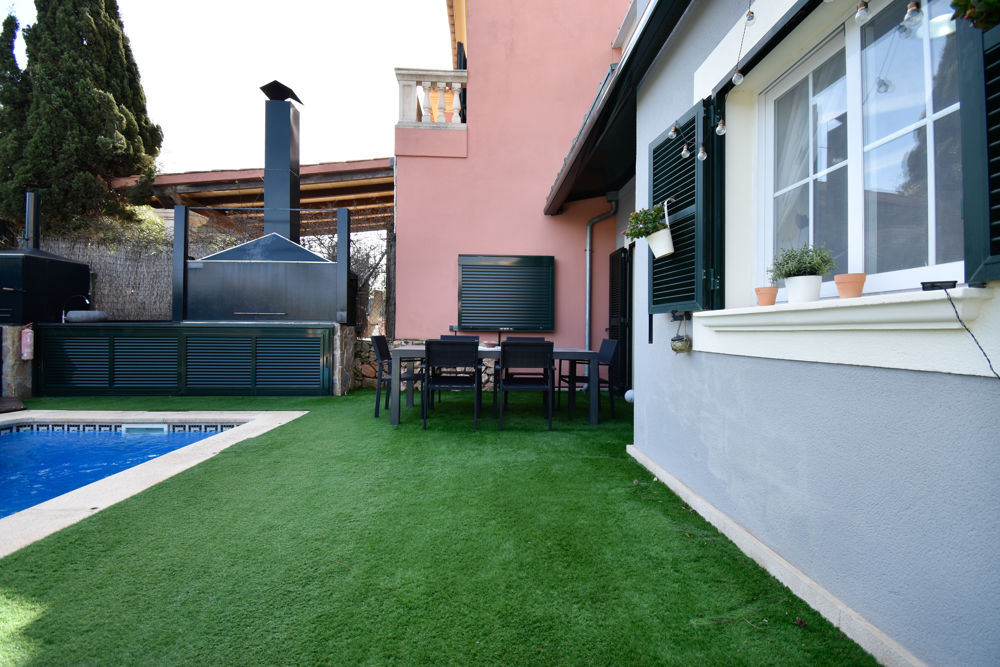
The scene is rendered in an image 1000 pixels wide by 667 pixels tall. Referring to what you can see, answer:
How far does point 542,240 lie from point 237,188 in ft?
18.6

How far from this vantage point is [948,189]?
1.31m

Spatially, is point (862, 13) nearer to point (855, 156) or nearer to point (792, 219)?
point (855, 156)

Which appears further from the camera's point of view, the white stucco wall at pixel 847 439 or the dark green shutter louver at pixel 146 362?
the dark green shutter louver at pixel 146 362

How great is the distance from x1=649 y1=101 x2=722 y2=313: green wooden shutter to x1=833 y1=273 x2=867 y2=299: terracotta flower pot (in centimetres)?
78

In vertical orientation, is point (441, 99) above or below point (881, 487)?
above

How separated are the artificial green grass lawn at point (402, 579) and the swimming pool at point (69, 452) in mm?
1352

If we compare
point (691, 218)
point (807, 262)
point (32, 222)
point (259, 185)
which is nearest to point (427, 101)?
point (259, 185)

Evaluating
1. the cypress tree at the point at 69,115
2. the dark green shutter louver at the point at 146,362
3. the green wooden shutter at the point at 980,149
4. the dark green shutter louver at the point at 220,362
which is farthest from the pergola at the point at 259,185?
the green wooden shutter at the point at 980,149

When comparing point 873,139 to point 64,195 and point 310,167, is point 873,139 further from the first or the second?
point 64,195

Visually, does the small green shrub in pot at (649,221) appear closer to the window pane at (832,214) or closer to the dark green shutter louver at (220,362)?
the window pane at (832,214)

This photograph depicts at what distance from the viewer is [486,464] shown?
3.32m

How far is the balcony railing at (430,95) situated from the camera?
7102 millimetres

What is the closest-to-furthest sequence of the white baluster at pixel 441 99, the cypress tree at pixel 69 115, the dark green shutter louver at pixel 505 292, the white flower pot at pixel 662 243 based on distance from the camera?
the white flower pot at pixel 662 243, the dark green shutter louver at pixel 505 292, the white baluster at pixel 441 99, the cypress tree at pixel 69 115

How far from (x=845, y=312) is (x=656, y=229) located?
1454mm
